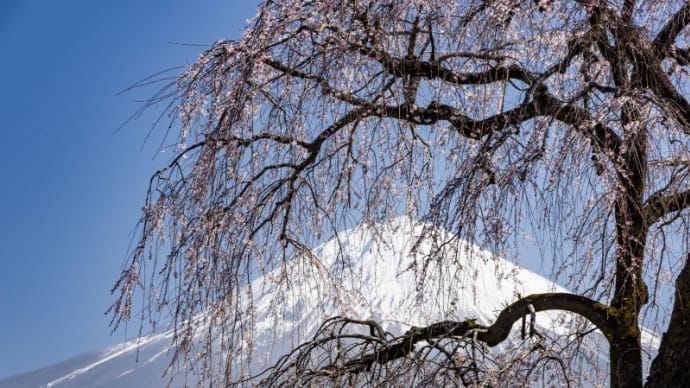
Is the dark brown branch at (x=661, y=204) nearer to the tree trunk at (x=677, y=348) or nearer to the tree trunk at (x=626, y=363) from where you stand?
the tree trunk at (x=677, y=348)

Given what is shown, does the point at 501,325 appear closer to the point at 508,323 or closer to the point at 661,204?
the point at 508,323

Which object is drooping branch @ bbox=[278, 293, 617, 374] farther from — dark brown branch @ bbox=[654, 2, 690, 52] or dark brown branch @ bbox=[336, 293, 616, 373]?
dark brown branch @ bbox=[654, 2, 690, 52]

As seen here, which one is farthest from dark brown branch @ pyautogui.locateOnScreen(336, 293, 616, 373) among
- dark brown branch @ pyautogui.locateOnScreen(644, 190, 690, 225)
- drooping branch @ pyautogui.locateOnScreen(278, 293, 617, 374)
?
dark brown branch @ pyautogui.locateOnScreen(644, 190, 690, 225)

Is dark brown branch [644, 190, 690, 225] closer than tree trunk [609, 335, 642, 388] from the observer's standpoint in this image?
Yes

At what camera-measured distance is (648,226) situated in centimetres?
287

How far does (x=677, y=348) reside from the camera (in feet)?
9.02

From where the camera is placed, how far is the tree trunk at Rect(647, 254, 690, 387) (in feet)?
8.79

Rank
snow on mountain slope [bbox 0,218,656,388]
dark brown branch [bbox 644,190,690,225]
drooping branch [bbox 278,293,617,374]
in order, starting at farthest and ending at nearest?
drooping branch [bbox 278,293,617,374]
dark brown branch [bbox 644,190,690,225]
snow on mountain slope [bbox 0,218,656,388]

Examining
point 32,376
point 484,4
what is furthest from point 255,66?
point 32,376

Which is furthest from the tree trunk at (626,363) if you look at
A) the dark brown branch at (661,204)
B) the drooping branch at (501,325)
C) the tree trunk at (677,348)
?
the dark brown branch at (661,204)

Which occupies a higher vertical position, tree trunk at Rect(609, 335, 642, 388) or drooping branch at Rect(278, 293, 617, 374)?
drooping branch at Rect(278, 293, 617, 374)

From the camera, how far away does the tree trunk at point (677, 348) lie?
2680mm

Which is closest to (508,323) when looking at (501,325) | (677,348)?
(501,325)

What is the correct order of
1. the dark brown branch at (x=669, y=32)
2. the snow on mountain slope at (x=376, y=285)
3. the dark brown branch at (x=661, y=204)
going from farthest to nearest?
1. the dark brown branch at (x=669, y=32)
2. the dark brown branch at (x=661, y=204)
3. the snow on mountain slope at (x=376, y=285)
